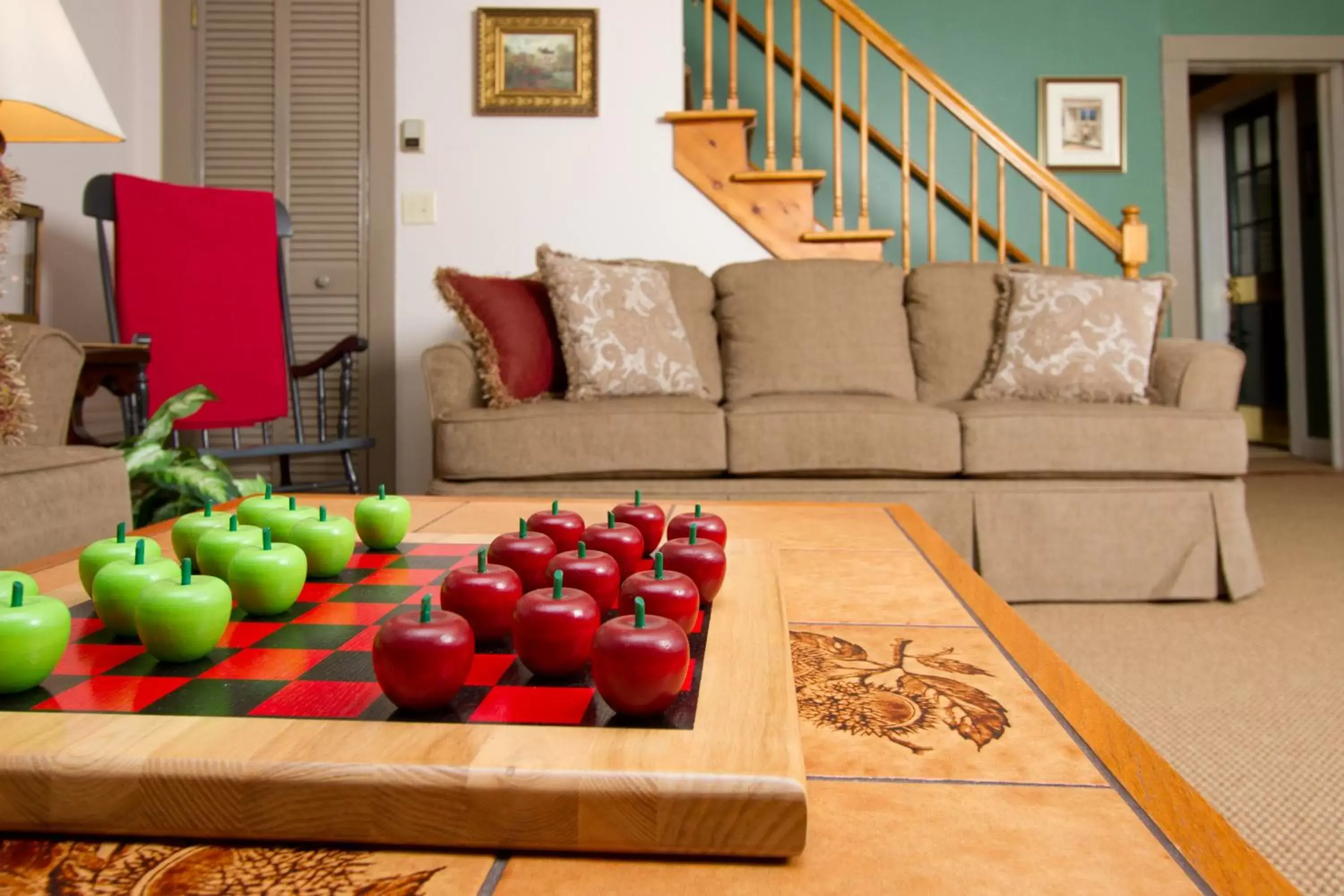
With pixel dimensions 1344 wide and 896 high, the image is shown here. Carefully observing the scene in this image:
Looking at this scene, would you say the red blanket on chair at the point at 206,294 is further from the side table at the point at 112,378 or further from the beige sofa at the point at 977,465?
the beige sofa at the point at 977,465

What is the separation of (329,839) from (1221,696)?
5.72ft

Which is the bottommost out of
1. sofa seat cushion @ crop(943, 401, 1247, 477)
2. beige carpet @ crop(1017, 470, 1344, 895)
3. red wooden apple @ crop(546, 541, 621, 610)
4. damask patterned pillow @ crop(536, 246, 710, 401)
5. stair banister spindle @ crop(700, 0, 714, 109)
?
beige carpet @ crop(1017, 470, 1344, 895)

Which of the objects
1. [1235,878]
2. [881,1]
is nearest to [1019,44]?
[881,1]

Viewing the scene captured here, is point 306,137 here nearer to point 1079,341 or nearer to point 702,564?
point 1079,341

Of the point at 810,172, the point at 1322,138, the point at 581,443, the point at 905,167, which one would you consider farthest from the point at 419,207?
the point at 1322,138

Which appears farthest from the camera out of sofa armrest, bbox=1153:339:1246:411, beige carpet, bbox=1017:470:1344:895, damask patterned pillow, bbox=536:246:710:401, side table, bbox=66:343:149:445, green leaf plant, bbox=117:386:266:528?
damask patterned pillow, bbox=536:246:710:401

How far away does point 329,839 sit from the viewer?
45cm

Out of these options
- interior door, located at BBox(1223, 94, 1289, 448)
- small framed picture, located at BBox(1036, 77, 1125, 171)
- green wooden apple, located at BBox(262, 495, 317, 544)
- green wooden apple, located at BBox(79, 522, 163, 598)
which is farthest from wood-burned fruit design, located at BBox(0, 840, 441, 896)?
interior door, located at BBox(1223, 94, 1289, 448)

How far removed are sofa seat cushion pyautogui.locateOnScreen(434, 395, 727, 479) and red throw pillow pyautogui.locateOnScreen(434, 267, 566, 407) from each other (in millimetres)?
165

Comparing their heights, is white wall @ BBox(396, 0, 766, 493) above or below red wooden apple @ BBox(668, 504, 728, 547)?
above

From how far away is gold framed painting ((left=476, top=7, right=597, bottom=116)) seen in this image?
3549 millimetres

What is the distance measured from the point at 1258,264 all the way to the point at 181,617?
23.7 feet

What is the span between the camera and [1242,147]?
20.9ft

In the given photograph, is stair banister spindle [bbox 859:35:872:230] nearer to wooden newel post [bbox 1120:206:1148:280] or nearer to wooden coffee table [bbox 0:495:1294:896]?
wooden newel post [bbox 1120:206:1148:280]
